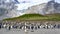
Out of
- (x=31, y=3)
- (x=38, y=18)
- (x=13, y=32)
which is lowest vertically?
(x=13, y=32)

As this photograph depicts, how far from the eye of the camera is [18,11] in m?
4.97

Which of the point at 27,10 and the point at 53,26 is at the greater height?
the point at 27,10

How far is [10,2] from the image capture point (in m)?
5.02

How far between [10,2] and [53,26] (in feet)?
4.10

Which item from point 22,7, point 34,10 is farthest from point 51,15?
point 22,7

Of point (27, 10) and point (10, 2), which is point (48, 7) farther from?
point (10, 2)

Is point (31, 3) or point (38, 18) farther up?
point (31, 3)

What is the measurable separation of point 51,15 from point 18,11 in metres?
0.84

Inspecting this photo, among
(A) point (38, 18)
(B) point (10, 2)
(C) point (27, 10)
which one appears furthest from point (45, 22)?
(B) point (10, 2)

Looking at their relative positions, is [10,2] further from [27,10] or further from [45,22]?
[45,22]

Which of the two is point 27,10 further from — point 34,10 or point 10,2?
point 10,2

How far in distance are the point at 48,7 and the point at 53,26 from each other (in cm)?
49

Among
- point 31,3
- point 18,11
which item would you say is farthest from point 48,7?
point 18,11

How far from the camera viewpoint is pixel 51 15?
4.93 m
